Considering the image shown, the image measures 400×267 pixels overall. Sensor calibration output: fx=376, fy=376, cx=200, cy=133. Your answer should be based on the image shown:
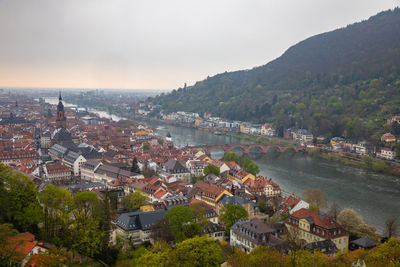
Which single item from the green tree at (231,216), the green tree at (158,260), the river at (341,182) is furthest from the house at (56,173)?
the green tree at (158,260)

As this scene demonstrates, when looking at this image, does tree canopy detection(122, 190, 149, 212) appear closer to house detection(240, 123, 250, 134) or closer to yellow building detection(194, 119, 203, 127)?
house detection(240, 123, 250, 134)

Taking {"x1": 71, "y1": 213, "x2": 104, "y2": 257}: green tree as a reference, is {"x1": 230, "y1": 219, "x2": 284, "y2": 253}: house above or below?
below

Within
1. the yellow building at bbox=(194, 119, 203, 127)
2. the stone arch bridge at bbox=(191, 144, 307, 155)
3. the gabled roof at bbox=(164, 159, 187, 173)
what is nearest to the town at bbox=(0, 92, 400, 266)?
the gabled roof at bbox=(164, 159, 187, 173)

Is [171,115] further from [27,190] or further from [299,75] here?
[27,190]

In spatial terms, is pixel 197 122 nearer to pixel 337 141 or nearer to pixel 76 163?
pixel 337 141

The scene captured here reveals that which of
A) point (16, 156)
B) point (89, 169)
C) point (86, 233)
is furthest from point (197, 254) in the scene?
point (16, 156)

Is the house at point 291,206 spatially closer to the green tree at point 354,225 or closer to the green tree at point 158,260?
the green tree at point 354,225
